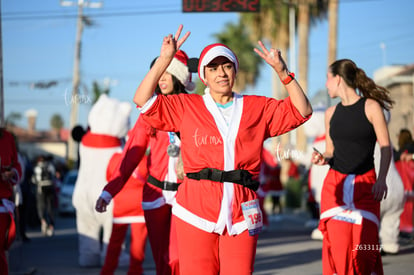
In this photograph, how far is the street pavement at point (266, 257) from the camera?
29.3ft

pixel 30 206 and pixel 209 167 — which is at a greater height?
pixel 209 167

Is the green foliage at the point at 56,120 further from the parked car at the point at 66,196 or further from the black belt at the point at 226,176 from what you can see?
the black belt at the point at 226,176

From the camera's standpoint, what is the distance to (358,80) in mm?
6098

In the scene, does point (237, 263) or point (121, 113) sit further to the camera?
point (121, 113)

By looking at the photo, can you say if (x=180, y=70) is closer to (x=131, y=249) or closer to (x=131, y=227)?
(x=131, y=249)

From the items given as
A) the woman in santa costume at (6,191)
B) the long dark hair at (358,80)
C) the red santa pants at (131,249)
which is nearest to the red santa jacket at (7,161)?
the woman in santa costume at (6,191)

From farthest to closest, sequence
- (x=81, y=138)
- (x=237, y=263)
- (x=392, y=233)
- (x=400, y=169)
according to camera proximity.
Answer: (x=400, y=169), (x=81, y=138), (x=392, y=233), (x=237, y=263)

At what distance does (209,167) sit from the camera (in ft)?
14.4

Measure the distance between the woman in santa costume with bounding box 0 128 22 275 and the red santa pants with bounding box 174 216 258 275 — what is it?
9.56 ft

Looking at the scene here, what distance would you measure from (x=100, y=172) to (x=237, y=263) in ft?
20.2

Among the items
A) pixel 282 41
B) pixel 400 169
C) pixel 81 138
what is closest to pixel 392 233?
pixel 400 169

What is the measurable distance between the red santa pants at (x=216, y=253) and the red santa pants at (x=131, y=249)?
8.27ft

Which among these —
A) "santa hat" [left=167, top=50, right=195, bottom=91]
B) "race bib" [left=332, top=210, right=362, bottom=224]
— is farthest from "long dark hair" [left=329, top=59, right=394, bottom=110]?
"santa hat" [left=167, top=50, right=195, bottom=91]

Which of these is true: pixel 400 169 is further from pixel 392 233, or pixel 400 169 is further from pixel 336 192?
pixel 336 192
